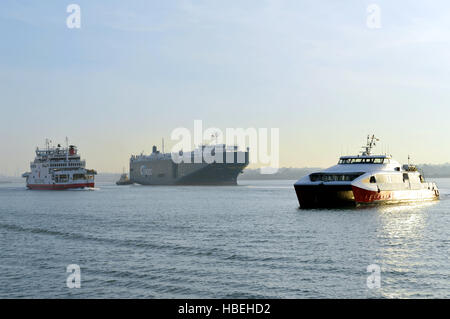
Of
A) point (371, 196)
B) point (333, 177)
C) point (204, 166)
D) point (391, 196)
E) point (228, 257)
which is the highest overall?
point (204, 166)

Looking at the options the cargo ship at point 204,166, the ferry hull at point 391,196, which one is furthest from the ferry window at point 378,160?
the cargo ship at point 204,166

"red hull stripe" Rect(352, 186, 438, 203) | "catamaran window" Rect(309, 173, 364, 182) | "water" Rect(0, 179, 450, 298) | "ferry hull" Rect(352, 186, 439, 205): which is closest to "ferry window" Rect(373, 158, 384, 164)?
"ferry hull" Rect(352, 186, 439, 205)

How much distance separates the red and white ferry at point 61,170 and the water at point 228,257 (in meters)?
89.6

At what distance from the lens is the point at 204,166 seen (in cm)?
17150

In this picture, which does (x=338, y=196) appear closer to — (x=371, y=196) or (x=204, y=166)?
(x=371, y=196)

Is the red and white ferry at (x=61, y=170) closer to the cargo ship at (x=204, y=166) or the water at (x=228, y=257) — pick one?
the cargo ship at (x=204, y=166)

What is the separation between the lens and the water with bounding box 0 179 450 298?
20.6m

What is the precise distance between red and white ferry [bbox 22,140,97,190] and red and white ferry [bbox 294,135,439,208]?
8885 cm

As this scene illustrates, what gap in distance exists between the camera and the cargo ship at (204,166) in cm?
17138

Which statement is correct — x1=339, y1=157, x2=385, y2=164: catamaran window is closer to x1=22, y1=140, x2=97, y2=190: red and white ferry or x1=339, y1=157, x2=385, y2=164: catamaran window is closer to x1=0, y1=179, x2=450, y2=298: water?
x1=0, y1=179, x2=450, y2=298: water

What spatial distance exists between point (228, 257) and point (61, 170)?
116 m

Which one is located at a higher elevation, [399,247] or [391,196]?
[391,196]

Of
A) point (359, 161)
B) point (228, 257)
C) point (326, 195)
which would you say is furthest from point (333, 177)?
point (228, 257)

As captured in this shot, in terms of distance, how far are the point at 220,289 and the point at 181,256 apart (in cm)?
778
